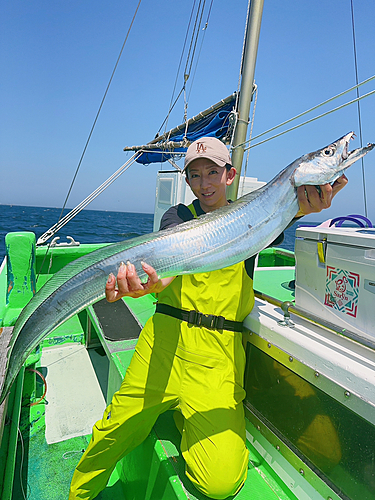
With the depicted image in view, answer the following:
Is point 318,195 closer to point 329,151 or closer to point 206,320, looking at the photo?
point 329,151

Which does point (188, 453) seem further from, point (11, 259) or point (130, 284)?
Answer: point (11, 259)

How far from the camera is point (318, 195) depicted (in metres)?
1.68

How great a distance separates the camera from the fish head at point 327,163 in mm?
1558

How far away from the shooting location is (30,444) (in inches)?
121

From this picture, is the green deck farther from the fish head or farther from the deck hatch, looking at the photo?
the fish head

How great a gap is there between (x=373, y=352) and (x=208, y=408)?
107cm

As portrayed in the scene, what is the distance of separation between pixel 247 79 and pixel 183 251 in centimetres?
286

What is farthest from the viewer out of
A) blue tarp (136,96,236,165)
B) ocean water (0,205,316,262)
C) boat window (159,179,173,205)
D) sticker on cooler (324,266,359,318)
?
ocean water (0,205,316,262)

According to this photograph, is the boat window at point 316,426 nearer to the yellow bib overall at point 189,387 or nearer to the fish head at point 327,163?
the yellow bib overall at point 189,387

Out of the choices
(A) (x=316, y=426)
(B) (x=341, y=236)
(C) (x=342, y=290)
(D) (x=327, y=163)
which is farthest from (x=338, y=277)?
(A) (x=316, y=426)

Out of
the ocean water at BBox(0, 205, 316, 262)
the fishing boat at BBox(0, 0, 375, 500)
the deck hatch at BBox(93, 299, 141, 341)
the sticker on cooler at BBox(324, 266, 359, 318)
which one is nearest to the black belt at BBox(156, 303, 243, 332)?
the fishing boat at BBox(0, 0, 375, 500)

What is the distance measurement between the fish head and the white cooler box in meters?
0.33

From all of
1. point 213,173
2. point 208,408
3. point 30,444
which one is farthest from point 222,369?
point 30,444

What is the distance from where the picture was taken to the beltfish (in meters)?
1.73
